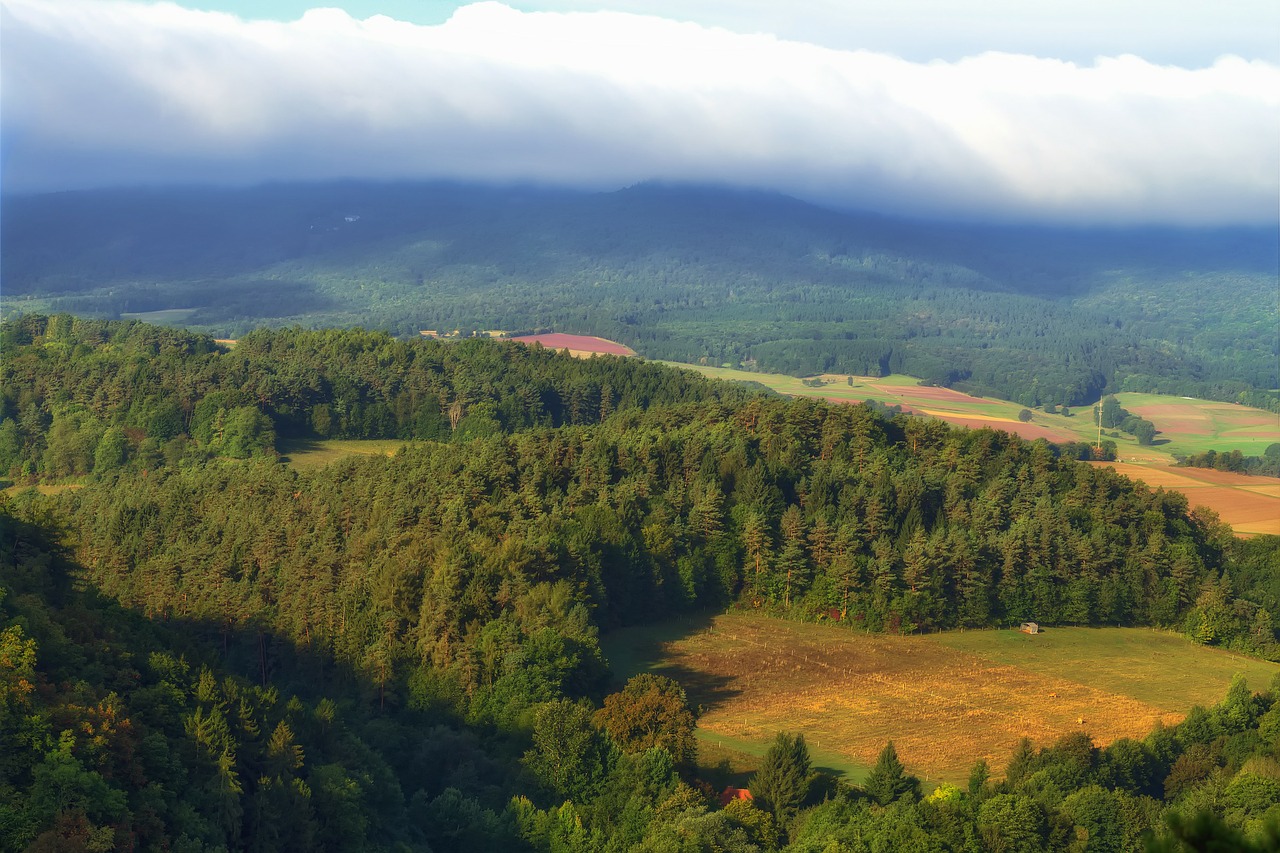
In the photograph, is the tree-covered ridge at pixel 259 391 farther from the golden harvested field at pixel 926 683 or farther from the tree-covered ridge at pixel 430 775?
the tree-covered ridge at pixel 430 775

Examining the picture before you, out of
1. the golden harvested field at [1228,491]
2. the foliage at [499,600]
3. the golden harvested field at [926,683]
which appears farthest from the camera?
the golden harvested field at [1228,491]

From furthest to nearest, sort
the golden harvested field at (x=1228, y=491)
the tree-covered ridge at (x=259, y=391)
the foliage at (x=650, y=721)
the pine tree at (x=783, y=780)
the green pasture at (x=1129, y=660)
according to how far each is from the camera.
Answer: the tree-covered ridge at (x=259, y=391) < the golden harvested field at (x=1228, y=491) < the green pasture at (x=1129, y=660) < the foliage at (x=650, y=721) < the pine tree at (x=783, y=780)

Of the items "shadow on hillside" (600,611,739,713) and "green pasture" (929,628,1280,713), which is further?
"green pasture" (929,628,1280,713)

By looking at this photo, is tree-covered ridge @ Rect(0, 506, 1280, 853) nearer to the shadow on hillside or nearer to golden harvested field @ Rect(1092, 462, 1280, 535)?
the shadow on hillside

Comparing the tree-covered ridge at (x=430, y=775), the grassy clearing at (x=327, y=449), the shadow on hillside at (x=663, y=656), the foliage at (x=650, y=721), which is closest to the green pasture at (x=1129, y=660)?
the tree-covered ridge at (x=430, y=775)

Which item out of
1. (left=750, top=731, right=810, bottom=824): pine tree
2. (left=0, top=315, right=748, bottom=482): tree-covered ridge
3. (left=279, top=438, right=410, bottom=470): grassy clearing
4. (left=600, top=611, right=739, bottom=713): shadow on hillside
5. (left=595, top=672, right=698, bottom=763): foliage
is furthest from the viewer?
(left=0, top=315, right=748, bottom=482): tree-covered ridge

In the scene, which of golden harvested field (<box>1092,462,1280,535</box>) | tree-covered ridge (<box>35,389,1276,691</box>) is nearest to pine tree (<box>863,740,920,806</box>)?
tree-covered ridge (<box>35,389,1276,691</box>)
